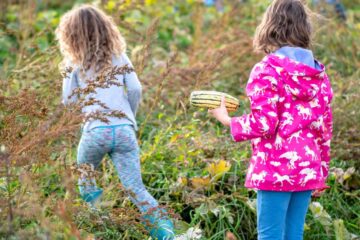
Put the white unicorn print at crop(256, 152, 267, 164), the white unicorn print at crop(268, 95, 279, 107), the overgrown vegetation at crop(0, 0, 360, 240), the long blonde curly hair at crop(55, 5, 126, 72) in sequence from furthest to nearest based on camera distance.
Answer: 1. the long blonde curly hair at crop(55, 5, 126, 72)
2. the white unicorn print at crop(256, 152, 267, 164)
3. the white unicorn print at crop(268, 95, 279, 107)
4. the overgrown vegetation at crop(0, 0, 360, 240)

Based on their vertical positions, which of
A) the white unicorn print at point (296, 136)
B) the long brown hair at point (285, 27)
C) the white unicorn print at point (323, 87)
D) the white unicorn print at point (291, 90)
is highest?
the long brown hair at point (285, 27)

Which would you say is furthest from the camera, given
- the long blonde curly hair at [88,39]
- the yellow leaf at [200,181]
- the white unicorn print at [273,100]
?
the yellow leaf at [200,181]

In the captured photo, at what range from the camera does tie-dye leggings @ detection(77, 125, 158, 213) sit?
150 inches

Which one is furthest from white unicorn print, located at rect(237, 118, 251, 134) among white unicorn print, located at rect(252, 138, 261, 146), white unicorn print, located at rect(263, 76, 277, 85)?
white unicorn print, located at rect(263, 76, 277, 85)

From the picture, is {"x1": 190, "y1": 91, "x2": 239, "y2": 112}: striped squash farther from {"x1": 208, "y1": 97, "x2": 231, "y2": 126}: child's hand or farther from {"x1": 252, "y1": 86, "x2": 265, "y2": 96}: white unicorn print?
{"x1": 252, "y1": 86, "x2": 265, "y2": 96}: white unicorn print

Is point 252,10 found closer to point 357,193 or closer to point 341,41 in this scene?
point 341,41

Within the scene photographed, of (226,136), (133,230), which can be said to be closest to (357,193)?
(226,136)

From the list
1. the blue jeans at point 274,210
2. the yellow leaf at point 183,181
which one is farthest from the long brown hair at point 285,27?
the yellow leaf at point 183,181

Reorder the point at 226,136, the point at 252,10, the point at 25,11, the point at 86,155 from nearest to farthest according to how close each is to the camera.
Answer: the point at 86,155
the point at 226,136
the point at 25,11
the point at 252,10

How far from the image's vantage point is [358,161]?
4.65m

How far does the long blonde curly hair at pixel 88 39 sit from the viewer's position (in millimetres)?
3906

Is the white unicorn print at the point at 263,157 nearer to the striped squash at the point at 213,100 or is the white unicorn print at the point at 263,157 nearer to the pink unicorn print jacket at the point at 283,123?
the pink unicorn print jacket at the point at 283,123

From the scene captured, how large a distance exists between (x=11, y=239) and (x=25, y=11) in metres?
4.43

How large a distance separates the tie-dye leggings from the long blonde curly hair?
39 cm
